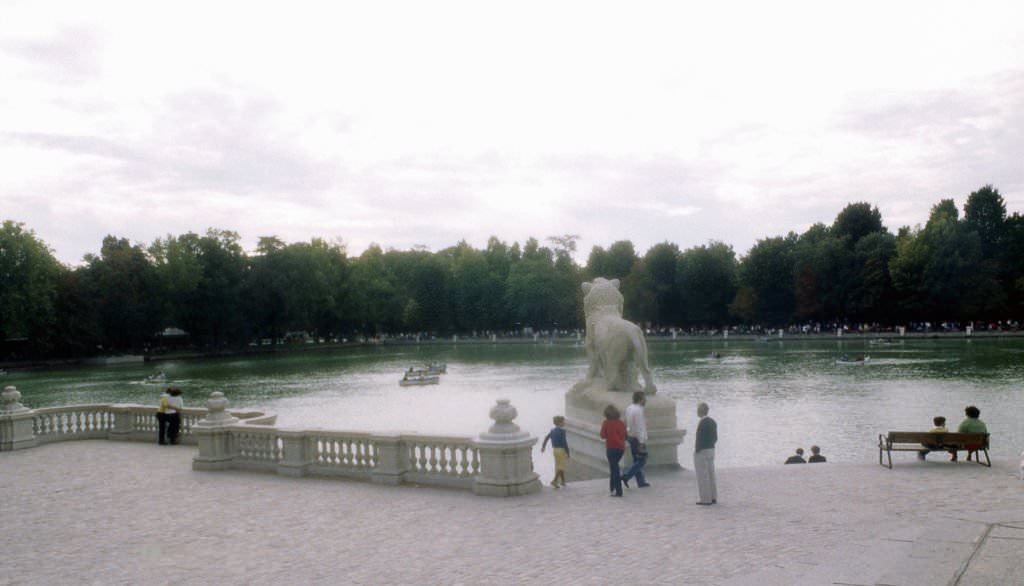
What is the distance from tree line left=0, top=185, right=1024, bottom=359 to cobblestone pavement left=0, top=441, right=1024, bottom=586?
7053 cm

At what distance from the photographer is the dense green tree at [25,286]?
7075 centimetres

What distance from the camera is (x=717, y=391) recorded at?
41.3 metres

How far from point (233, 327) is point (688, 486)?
3481 inches

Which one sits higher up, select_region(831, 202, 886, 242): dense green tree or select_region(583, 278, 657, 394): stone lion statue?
select_region(831, 202, 886, 242): dense green tree

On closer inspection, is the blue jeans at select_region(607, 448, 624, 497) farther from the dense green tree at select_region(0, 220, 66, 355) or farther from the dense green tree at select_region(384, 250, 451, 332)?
the dense green tree at select_region(384, 250, 451, 332)

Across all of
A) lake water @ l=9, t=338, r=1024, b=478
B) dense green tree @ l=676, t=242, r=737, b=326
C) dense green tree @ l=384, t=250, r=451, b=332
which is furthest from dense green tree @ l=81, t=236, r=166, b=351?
dense green tree @ l=676, t=242, r=737, b=326

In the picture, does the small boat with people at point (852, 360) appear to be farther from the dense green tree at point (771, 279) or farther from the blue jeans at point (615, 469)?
the blue jeans at point (615, 469)

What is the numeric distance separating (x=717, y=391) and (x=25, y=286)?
2534 inches

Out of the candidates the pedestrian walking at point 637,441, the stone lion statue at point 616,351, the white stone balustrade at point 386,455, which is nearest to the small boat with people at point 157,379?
the white stone balustrade at point 386,455

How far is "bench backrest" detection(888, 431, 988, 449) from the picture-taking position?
12930mm

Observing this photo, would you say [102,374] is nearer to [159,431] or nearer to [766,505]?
[159,431]

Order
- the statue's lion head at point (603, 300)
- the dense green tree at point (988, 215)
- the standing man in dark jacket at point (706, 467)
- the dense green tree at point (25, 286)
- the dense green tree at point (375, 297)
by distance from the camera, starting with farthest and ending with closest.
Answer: the dense green tree at point (375, 297) → the dense green tree at point (988, 215) → the dense green tree at point (25, 286) → the statue's lion head at point (603, 300) → the standing man in dark jacket at point (706, 467)

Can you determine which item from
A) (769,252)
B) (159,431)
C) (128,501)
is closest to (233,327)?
(769,252)

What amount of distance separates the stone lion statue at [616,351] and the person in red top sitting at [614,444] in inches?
117
